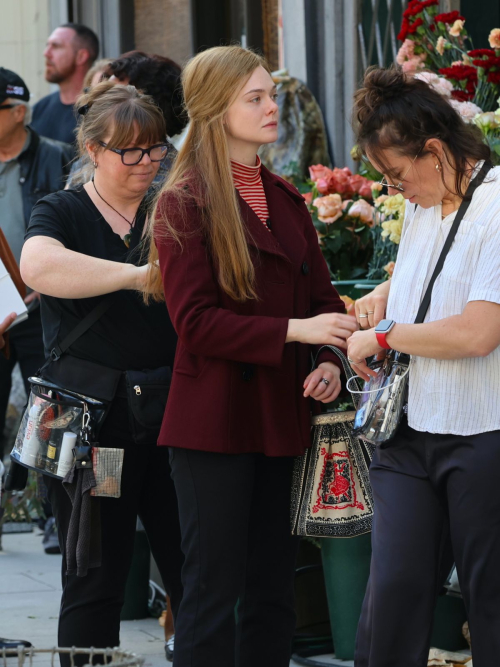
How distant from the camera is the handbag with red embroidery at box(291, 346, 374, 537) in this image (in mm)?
2986

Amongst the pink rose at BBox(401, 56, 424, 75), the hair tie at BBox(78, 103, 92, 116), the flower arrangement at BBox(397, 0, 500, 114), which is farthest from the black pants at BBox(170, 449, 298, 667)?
the pink rose at BBox(401, 56, 424, 75)

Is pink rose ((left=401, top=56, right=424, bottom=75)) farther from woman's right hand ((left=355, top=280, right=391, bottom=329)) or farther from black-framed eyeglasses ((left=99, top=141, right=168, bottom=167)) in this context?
woman's right hand ((left=355, top=280, right=391, bottom=329))

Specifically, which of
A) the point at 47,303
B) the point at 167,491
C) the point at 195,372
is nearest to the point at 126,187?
the point at 47,303

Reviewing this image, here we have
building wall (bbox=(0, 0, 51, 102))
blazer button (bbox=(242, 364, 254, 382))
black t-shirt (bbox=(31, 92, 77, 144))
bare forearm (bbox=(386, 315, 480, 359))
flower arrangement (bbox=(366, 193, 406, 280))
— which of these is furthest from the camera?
building wall (bbox=(0, 0, 51, 102))

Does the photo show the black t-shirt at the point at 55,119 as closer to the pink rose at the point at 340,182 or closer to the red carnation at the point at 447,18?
the pink rose at the point at 340,182

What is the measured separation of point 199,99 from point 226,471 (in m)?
1.00

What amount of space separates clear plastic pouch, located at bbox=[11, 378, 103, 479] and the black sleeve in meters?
0.44

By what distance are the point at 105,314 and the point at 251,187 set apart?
1.89ft

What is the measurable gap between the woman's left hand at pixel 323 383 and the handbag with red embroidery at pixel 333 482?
2.0 inches

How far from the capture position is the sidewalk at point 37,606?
4.33m

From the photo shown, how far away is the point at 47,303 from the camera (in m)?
3.24

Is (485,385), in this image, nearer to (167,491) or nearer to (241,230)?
(241,230)

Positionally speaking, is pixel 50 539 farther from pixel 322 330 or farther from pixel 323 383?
pixel 322 330

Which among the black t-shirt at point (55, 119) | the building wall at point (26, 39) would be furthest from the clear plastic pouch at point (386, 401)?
the building wall at point (26, 39)
